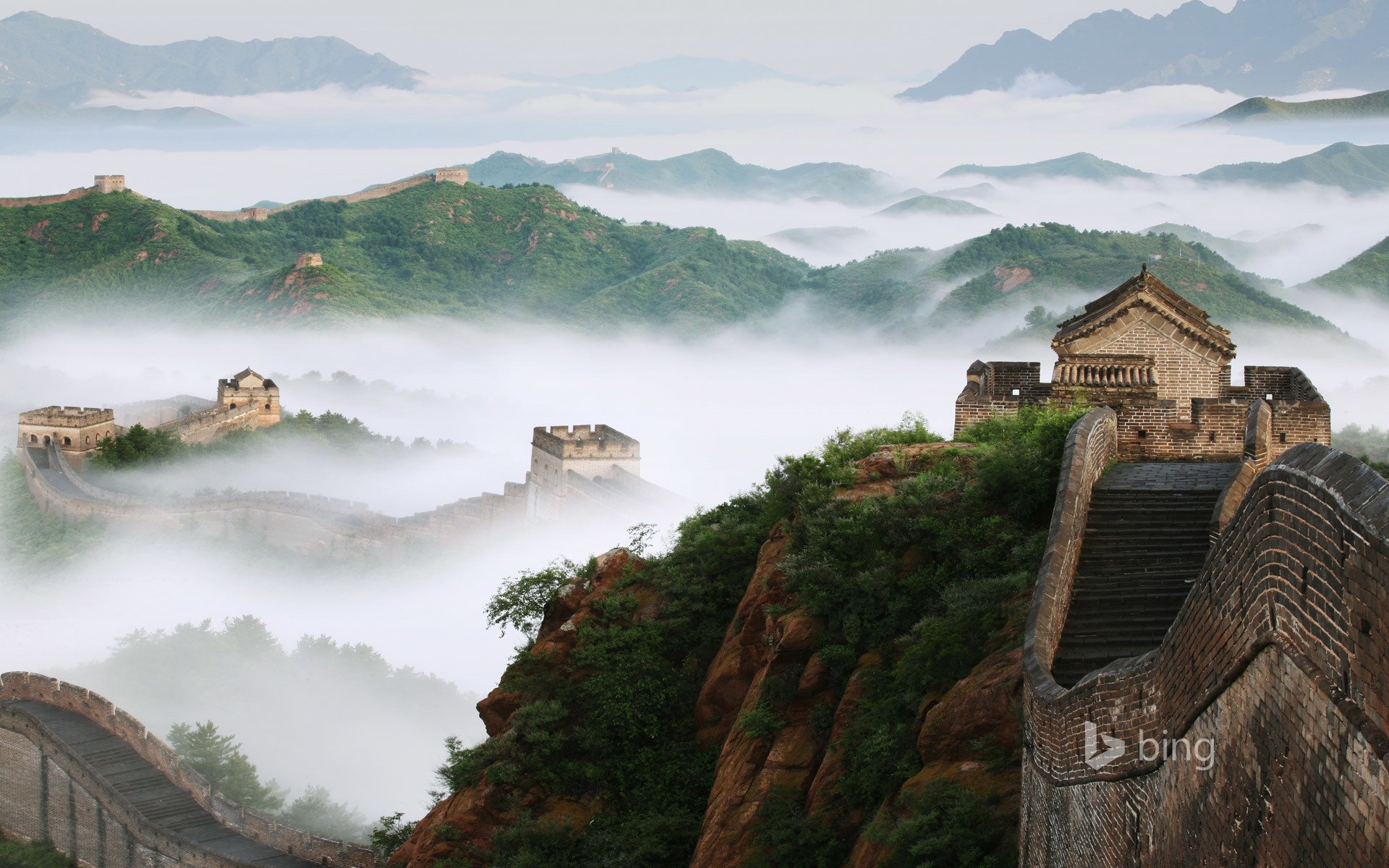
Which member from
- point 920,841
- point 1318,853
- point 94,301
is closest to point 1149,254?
point 920,841

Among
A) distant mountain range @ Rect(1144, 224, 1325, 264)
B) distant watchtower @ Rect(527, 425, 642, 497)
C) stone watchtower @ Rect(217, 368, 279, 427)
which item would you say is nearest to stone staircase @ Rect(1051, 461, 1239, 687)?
distant watchtower @ Rect(527, 425, 642, 497)

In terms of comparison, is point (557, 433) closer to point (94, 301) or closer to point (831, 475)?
point (831, 475)

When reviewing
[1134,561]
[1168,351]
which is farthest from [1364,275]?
[1134,561]

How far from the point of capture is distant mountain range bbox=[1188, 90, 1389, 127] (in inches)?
3334

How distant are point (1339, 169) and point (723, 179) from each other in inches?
3758

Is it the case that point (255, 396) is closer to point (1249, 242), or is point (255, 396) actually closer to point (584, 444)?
point (584, 444)

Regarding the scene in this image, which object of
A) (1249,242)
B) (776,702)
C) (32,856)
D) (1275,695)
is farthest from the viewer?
(1249,242)

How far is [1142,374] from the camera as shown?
66.1ft

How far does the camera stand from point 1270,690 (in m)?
6.13

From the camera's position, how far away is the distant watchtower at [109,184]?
158 meters

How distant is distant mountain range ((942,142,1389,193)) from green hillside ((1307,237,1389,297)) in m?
7.47

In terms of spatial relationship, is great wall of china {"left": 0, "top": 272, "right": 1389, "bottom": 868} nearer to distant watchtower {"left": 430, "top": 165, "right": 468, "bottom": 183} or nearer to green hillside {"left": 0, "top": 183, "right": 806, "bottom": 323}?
green hillside {"left": 0, "top": 183, "right": 806, "bottom": 323}

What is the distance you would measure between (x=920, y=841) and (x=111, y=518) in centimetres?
8067

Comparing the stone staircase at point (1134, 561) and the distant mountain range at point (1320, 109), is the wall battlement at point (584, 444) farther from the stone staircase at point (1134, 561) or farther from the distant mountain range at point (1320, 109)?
the stone staircase at point (1134, 561)
